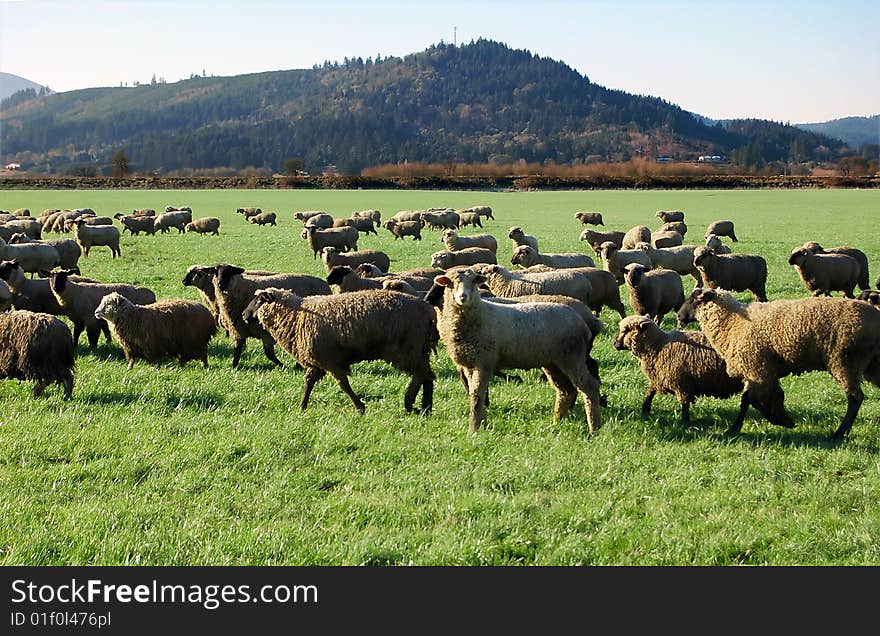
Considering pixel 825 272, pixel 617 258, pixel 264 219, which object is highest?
pixel 617 258

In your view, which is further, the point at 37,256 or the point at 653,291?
the point at 37,256

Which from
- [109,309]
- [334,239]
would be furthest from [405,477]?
[334,239]

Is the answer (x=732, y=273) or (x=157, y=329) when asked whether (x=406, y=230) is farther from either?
(x=157, y=329)

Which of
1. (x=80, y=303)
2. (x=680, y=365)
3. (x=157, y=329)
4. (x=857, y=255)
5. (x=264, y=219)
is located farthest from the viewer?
(x=264, y=219)

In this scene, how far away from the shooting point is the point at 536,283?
14.4 metres

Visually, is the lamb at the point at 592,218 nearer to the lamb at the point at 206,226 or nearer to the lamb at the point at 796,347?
the lamb at the point at 206,226

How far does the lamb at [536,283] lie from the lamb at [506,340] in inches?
169

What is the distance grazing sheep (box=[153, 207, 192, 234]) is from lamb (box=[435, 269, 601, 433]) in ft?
122

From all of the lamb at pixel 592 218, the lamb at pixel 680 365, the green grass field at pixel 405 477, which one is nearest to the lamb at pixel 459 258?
the green grass field at pixel 405 477

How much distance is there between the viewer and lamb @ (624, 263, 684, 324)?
15.5 meters

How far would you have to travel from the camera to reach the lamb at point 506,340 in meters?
8.98

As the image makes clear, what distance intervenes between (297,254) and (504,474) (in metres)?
24.1

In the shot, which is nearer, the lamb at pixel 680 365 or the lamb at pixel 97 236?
the lamb at pixel 680 365

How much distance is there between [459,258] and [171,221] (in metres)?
27.7
